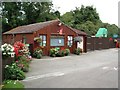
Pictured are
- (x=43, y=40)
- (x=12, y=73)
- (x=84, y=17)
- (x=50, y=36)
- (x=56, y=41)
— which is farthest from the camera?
(x=84, y=17)

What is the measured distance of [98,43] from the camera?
110 feet

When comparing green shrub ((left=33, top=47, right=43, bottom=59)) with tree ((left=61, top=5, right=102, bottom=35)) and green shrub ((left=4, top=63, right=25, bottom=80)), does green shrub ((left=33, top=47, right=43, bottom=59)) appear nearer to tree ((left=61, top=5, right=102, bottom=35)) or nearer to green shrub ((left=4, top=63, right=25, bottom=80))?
green shrub ((left=4, top=63, right=25, bottom=80))

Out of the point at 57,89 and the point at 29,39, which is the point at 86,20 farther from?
the point at 57,89

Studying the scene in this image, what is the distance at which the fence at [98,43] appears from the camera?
31.5 metres

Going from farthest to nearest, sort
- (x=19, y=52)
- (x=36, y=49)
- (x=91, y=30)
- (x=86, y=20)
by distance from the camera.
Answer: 1. (x=86, y=20)
2. (x=91, y=30)
3. (x=36, y=49)
4. (x=19, y=52)

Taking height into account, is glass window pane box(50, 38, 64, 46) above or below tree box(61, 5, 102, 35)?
below

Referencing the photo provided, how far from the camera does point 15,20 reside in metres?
40.8

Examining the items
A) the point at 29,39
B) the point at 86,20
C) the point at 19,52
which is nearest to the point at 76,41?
the point at 29,39

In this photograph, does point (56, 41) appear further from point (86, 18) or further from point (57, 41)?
point (86, 18)

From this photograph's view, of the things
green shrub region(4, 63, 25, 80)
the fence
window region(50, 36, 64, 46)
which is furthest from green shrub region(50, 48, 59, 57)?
green shrub region(4, 63, 25, 80)

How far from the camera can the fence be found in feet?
103

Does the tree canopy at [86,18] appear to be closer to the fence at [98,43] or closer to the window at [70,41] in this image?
the fence at [98,43]

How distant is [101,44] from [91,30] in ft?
42.3

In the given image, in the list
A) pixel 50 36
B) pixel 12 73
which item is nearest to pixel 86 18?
pixel 50 36
